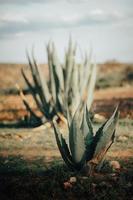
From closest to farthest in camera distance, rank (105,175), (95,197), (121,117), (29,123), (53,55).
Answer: (95,197)
(105,175)
(53,55)
(29,123)
(121,117)

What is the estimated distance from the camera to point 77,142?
4.77 m

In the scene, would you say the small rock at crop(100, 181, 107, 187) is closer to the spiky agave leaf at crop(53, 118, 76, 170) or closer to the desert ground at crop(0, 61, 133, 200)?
the desert ground at crop(0, 61, 133, 200)

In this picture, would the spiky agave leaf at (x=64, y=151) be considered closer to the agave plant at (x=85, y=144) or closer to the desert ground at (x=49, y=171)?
the agave plant at (x=85, y=144)

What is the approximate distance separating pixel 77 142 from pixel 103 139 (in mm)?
296

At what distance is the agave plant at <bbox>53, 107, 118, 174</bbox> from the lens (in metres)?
4.76

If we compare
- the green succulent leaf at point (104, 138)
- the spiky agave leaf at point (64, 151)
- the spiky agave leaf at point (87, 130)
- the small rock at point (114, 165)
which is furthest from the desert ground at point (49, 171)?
the spiky agave leaf at point (87, 130)

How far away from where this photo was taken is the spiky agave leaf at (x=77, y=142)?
474 cm

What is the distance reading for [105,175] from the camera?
185 inches

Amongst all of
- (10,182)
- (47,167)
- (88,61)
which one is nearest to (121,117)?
(88,61)

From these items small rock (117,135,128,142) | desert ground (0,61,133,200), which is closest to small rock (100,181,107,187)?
desert ground (0,61,133,200)

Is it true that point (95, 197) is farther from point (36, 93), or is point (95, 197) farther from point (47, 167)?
point (36, 93)

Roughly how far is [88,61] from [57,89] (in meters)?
0.88

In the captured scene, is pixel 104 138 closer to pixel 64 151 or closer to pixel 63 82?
pixel 64 151

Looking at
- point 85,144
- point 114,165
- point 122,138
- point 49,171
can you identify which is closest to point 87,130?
point 85,144
